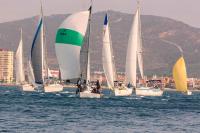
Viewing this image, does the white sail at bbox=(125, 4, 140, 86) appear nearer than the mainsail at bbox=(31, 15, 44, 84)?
Yes

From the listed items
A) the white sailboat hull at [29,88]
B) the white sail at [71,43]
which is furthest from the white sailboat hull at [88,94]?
the white sailboat hull at [29,88]

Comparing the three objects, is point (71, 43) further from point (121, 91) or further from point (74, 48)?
point (121, 91)

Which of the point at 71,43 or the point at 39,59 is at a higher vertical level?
the point at 71,43

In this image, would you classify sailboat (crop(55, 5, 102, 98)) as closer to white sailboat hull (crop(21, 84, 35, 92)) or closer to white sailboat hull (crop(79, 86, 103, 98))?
white sailboat hull (crop(79, 86, 103, 98))

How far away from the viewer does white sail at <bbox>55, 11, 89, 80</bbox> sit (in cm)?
9944

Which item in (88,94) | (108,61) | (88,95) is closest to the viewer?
(88,94)

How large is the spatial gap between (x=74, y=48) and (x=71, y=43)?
0.87 m

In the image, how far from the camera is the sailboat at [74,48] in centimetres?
9944

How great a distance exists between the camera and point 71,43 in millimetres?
99812

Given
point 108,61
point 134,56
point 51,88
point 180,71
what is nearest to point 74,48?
point 108,61

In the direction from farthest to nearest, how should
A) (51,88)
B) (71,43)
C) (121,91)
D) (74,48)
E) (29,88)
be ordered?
(29,88) → (51,88) → (121,91) → (71,43) → (74,48)

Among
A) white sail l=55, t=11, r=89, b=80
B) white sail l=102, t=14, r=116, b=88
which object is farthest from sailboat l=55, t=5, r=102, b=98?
white sail l=102, t=14, r=116, b=88

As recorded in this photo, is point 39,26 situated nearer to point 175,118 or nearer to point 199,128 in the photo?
point 175,118

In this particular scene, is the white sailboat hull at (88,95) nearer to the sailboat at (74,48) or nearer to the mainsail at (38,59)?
the sailboat at (74,48)
